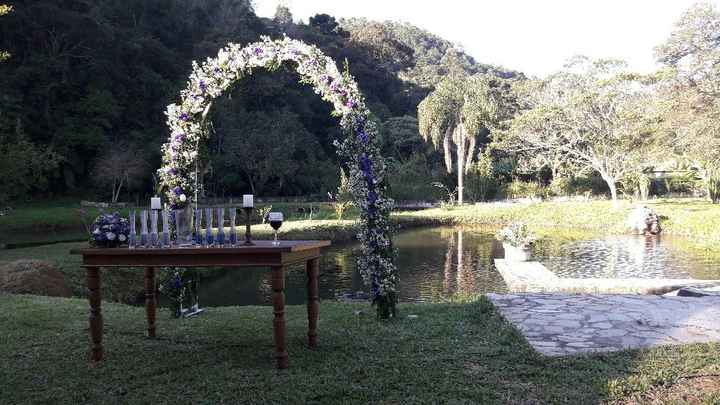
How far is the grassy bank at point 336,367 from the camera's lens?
3.50m

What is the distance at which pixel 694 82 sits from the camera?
20281mm

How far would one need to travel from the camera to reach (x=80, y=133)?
33375 mm

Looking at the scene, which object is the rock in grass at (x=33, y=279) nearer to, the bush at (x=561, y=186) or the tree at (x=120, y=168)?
the tree at (x=120, y=168)

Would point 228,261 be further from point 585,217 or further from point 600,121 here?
point 600,121

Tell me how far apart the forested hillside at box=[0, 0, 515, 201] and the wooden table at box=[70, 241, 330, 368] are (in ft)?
85.6

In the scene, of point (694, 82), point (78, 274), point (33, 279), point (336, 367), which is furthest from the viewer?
point (694, 82)

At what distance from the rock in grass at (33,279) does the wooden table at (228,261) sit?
5156 millimetres

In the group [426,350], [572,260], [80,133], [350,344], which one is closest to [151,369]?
[350,344]

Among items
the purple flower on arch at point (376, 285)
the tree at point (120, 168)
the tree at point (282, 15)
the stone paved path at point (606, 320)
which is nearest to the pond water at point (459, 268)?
the stone paved path at point (606, 320)

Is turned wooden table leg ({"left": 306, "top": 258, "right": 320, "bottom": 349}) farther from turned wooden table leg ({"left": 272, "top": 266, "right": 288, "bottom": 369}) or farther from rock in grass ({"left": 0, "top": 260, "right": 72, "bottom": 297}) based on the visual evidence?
rock in grass ({"left": 0, "top": 260, "right": 72, "bottom": 297})

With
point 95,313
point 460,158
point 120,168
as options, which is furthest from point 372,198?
point 460,158

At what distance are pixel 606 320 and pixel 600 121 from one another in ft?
78.7

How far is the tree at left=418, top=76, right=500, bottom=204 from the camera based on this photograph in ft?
111

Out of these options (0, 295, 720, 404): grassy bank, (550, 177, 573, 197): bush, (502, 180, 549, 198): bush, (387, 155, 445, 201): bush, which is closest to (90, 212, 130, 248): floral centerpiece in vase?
(0, 295, 720, 404): grassy bank
